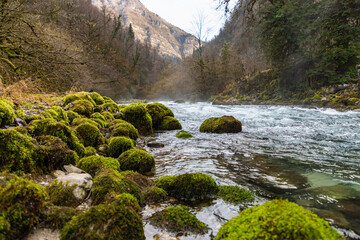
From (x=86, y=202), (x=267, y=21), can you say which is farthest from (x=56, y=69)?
(x=267, y=21)

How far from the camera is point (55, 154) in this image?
2.87m

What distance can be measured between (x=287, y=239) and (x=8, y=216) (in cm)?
189

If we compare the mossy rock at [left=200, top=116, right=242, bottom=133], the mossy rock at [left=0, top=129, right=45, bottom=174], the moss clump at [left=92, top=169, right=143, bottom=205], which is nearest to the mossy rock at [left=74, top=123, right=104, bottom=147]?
the mossy rock at [left=0, top=129, right=45, bottom=174]

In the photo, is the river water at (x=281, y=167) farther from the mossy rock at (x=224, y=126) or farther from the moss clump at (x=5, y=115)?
the moss clump at (x=5, y=115)

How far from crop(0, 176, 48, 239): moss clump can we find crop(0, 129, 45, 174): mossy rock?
0.81m

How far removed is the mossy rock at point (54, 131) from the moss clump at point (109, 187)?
4.51 feet

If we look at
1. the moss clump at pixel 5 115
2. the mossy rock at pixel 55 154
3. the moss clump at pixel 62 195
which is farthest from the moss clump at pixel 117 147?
the moss clump at pixel 62 195

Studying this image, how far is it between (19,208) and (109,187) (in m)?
0.97

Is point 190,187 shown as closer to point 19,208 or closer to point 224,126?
point 19,208

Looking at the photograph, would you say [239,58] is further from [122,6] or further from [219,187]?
[122,6]

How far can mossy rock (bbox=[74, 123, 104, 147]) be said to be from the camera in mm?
4877

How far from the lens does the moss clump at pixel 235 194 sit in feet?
9.37

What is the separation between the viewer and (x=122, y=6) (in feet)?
601

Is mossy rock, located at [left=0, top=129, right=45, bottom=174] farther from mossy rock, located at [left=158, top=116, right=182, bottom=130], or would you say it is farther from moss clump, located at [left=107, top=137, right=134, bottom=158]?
mossy rock, located at [left=158, top=116, right=182, bottom=130]
